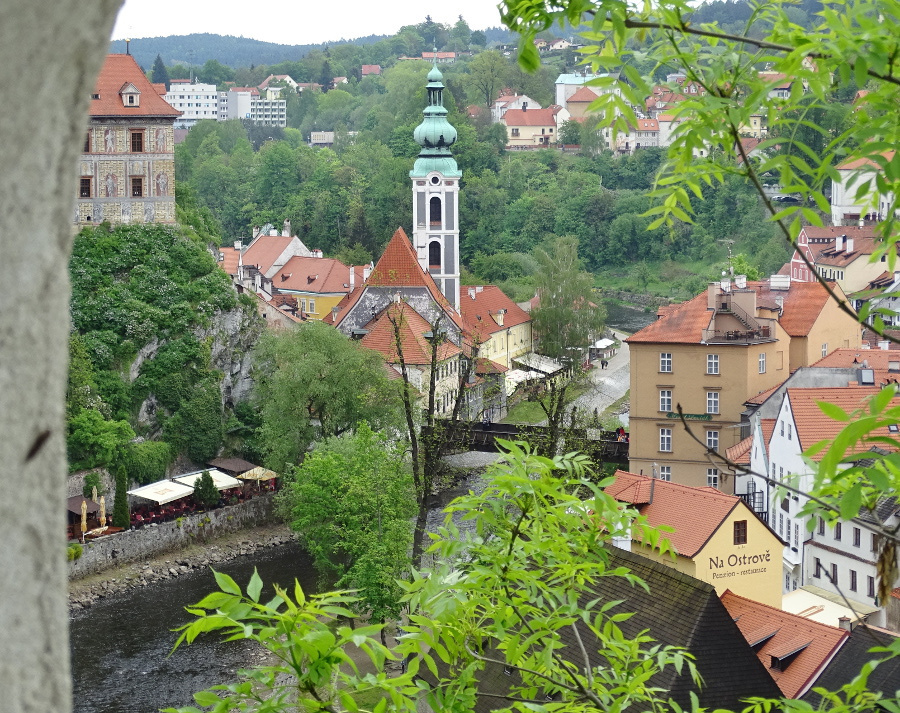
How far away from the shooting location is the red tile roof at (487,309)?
50.8 meters

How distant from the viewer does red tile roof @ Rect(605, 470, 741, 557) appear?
61.2 feet

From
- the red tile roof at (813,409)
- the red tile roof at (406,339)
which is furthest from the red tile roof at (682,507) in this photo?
the red tile roof at (406,339)

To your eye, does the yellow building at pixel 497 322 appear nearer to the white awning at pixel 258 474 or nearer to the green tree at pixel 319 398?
the green tree at pixel 319 398

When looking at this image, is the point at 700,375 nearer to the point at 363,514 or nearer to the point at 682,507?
A: the point at 363,514

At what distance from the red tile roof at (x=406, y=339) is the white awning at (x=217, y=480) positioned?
276 inches

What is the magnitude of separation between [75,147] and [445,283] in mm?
50821

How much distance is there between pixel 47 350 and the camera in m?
1.83

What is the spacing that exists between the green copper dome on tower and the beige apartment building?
73.9 feet

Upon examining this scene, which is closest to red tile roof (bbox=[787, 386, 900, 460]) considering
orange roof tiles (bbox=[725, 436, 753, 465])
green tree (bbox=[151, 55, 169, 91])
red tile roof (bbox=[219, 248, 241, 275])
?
orange roof tiles (bbox=[725, 436, 753, 465])

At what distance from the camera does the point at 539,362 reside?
2073 inches

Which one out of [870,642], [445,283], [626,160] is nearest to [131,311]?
[445,283]

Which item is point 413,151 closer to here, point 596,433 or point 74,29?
point 596,433

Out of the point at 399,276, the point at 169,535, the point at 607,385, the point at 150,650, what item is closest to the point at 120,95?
the point at 399,276

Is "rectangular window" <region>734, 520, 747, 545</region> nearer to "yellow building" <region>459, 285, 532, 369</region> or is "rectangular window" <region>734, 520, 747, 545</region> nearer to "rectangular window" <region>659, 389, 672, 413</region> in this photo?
"rectangular window" <region>659, 389, 672, 413</region>
